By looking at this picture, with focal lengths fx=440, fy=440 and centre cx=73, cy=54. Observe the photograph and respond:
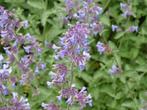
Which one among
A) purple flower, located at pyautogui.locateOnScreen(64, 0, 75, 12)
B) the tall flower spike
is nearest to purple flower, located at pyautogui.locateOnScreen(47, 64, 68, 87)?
the tall flower spike

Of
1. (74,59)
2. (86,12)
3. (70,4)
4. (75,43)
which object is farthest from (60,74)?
(70,4)

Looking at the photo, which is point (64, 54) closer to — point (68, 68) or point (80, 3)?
point (68, 68)

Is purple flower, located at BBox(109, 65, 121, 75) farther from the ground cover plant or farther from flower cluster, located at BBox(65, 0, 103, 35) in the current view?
flower cluster, located at BBox(65, 0, 103, 35)

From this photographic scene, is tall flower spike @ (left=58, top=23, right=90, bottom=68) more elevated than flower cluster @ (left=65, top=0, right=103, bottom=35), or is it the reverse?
tall flower spike @ (left=58, top=23, right=90, bottom=68)

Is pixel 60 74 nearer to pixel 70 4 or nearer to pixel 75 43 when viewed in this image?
pixel 75 43

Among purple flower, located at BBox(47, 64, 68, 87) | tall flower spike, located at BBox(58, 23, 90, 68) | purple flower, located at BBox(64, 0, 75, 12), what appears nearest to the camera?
tall flower spike, located at BBox(58, 23, 90, 68)

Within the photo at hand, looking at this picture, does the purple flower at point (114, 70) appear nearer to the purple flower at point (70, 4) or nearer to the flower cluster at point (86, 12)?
the flower cluster at point (86, 12)

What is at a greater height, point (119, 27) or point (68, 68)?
point (68, 68)

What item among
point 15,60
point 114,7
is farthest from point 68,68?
point 114,7

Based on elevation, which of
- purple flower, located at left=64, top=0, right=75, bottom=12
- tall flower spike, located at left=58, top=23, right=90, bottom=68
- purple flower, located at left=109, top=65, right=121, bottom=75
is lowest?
purple flower, located at left=109, top=65, right=121, bottom=75
